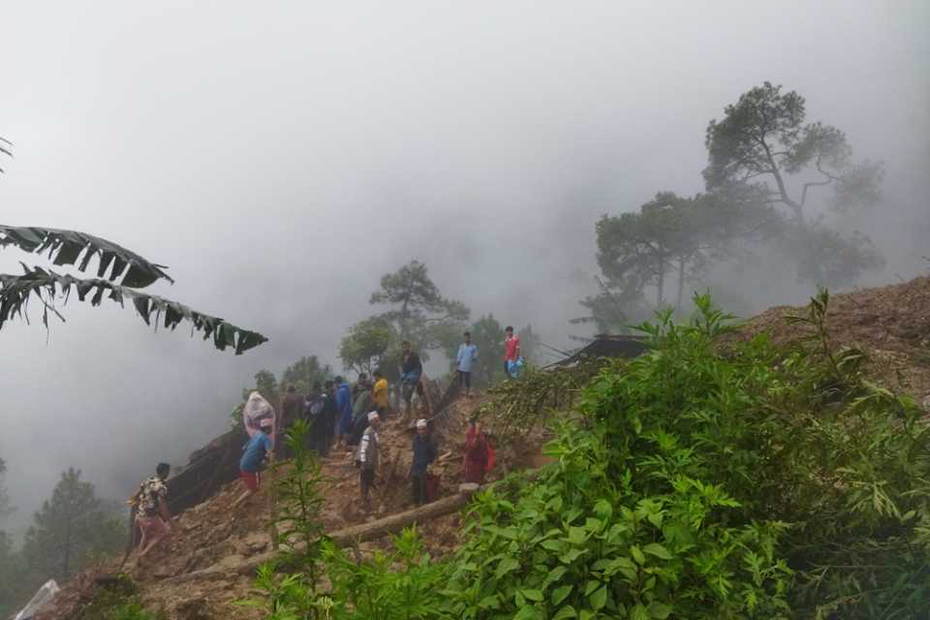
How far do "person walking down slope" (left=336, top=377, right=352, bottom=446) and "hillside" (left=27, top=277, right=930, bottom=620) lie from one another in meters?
0.60

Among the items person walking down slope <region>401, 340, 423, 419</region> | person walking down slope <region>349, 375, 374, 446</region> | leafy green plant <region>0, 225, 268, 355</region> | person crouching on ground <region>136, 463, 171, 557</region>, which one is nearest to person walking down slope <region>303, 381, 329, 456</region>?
person walking down slope <region>349, 375, 374, 446</region>

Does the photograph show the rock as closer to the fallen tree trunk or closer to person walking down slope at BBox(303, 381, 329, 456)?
the fallen tree trunk

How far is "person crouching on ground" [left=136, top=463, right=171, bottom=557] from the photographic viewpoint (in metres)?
10.0

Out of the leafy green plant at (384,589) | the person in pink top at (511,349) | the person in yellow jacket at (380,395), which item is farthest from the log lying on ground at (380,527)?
the leafy green plant at (384,589)

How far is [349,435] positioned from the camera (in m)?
13.0

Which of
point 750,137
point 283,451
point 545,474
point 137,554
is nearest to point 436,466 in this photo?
point 283,451

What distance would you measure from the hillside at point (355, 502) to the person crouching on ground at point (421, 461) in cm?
33

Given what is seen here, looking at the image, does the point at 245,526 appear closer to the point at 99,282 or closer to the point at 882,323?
the point at 99,282

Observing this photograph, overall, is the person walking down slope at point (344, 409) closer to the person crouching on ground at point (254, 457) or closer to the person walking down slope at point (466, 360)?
the person crouching on ground at point (254, 457)

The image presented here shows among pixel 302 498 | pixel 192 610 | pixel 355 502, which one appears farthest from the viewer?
pixel 355 502

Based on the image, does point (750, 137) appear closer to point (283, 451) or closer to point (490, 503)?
point (283, 451)

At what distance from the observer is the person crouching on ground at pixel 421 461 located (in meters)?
9.59

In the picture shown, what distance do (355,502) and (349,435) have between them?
102 inches

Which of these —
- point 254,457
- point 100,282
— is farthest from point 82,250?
point 254,457
